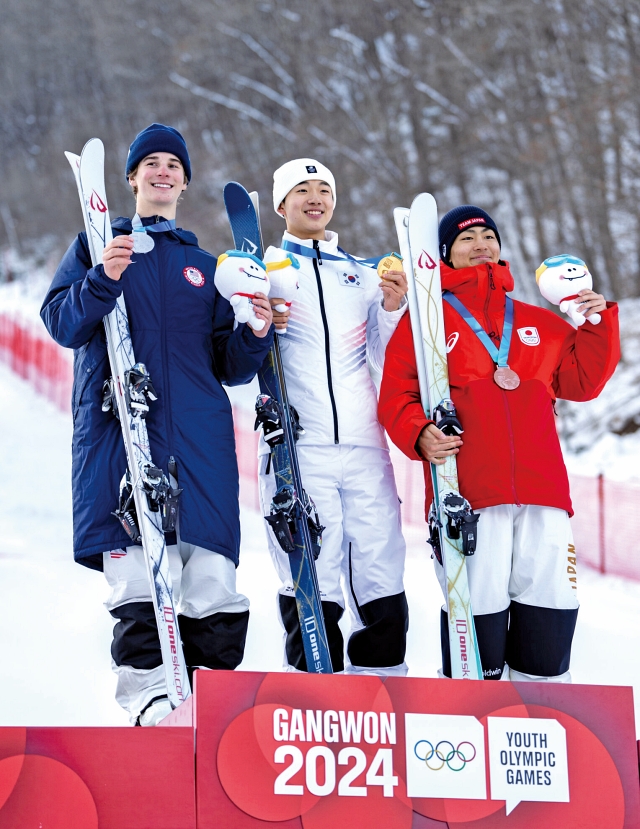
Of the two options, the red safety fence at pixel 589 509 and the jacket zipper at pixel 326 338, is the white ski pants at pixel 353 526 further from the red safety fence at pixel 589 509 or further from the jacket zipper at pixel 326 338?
the red safety fence at pixel 589 509

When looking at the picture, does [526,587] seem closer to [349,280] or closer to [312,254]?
[349,280]

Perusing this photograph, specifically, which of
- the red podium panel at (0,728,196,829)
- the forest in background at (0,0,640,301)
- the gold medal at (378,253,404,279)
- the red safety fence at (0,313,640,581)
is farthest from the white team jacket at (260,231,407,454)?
Answer: the forest in background at (0,0,640,301)

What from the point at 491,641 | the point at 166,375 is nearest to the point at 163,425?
the point at 166,375

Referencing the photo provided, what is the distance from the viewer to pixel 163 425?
9.03ft

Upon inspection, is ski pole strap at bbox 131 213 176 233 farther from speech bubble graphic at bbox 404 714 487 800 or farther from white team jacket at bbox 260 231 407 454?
speech bubble graphic at bbox 404 714 487 800

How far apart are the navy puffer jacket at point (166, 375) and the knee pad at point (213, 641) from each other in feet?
0.60

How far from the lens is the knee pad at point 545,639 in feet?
8.94

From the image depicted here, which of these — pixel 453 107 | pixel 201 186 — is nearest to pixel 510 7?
pixel 453 107

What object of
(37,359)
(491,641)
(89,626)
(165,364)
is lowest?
(491,641)

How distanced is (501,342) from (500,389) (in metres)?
0.15

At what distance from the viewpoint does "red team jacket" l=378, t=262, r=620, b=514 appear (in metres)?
2.78

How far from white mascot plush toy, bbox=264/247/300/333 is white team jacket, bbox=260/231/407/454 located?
0.14 feet

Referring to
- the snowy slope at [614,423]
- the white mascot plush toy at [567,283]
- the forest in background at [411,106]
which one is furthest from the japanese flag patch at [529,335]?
the forest in background at [411,106]

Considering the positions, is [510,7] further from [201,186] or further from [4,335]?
[4,335]
